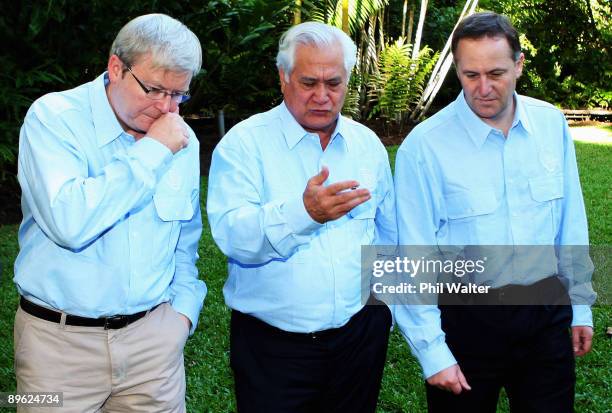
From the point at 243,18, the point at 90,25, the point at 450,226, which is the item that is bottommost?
the point at 450,226

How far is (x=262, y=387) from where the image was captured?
9.42ft

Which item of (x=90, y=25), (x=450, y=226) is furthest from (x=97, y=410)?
(x=90, y=25)

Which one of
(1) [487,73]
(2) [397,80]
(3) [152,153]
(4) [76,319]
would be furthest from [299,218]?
(2) [397,80]

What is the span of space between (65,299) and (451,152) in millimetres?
1540

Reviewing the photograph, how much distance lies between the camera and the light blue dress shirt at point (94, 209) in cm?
240

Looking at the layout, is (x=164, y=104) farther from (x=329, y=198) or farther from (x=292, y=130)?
(x=329, y=198)

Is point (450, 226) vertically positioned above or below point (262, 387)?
above

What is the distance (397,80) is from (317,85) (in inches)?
474

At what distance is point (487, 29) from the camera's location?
2928 millimetres

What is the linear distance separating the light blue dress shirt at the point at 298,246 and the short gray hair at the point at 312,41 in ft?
0.65

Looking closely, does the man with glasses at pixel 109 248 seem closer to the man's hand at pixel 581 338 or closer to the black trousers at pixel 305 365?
the black trousers at pixel 305 365

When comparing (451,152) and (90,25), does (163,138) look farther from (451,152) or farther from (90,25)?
(90,25)

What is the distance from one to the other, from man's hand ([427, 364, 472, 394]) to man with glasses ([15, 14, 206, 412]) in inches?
40.2

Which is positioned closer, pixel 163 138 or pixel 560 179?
pixel 163 138
